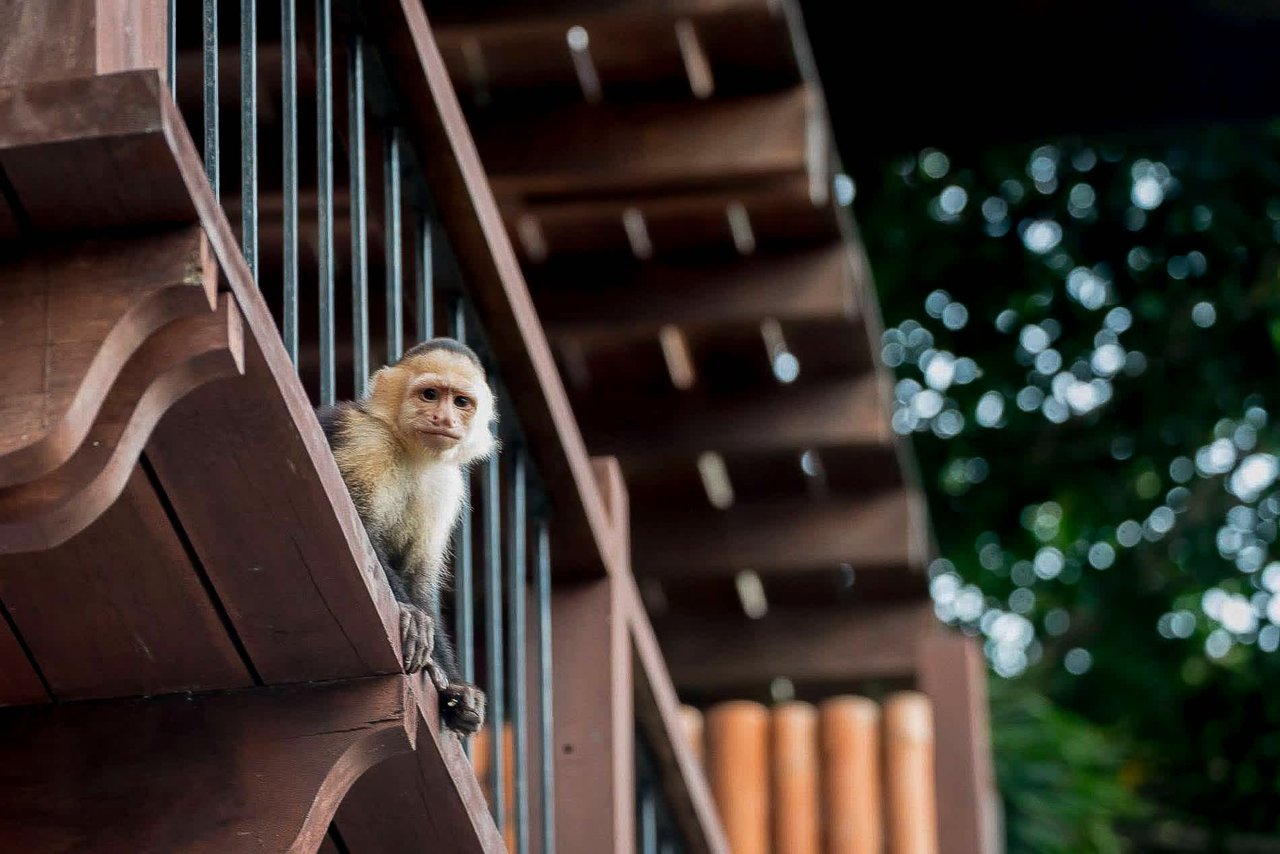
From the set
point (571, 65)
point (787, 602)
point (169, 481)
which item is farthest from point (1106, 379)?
point (169, 481)

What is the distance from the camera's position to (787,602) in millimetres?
6242

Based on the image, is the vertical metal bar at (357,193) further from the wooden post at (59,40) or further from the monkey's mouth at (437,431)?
the wooden post at (59,40)

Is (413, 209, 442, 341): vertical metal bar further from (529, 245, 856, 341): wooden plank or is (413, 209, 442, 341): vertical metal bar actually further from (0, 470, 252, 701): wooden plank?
(529, 245, 856, 341): wooden plank

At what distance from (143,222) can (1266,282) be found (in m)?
9.81

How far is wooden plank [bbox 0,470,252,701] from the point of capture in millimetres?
2102

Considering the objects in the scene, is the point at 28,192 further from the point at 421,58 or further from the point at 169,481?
the point at 421,58

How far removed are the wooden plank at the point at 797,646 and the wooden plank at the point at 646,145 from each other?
1.57 meters

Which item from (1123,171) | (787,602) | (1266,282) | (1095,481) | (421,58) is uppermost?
(1123,171)

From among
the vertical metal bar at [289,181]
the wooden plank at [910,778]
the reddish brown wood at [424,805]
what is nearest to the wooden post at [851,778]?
the wooden plank at [910,778]

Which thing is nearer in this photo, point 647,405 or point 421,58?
point 421,58

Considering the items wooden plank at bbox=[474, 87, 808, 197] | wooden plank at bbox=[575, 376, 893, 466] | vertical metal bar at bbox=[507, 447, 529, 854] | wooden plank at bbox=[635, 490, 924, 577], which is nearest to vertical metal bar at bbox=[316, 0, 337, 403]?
vertical metal bar at bbox=[507, 447, 529, 854]

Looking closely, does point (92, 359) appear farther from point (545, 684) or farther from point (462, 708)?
point (545, 684)

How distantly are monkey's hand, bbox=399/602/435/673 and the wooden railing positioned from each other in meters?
0.05

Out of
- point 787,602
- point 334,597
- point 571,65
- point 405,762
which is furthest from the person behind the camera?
point 787,602
